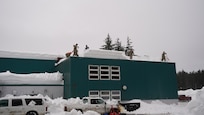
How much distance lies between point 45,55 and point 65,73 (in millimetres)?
7806

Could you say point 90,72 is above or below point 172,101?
above

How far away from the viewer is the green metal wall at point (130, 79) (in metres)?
22.1

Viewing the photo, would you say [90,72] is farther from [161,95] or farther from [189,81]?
[189,81]

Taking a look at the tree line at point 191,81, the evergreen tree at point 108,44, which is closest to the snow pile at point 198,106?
the evergreen tree at point 108,44

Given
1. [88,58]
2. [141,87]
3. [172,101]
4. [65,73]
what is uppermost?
[88,58]

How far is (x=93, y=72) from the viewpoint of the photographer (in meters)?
23.2

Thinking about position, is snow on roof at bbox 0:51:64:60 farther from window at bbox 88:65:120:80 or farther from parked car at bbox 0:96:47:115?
parked car at bbox 0:96:47:115

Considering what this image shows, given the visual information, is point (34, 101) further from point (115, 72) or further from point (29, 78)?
point (115, 72)

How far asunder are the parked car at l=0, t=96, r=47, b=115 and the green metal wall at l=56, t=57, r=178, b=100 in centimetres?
724

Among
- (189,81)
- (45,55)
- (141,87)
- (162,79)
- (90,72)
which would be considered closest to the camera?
(90,72)

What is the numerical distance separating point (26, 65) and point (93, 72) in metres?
10.9

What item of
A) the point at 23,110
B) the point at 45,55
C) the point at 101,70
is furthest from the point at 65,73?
the point at 23,110

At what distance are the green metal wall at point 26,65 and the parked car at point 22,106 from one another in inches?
593

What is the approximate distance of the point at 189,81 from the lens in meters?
76.8
